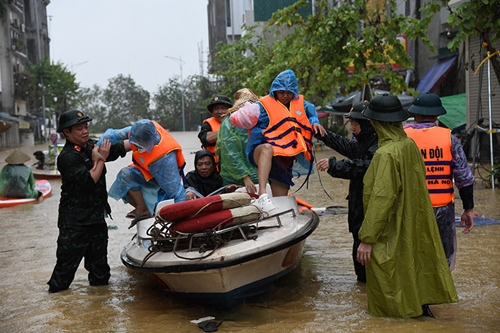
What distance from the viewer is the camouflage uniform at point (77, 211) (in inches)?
266

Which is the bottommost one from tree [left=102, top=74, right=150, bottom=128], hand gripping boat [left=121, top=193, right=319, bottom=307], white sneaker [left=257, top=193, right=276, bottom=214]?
hand gripping boat [left=121, top=193, right=319, bottom=307]

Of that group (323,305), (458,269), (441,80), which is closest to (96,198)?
(323,305)

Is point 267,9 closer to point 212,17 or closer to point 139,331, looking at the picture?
point 139,331

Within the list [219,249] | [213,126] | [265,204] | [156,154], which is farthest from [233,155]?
[219,249]

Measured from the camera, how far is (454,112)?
20.1 metres

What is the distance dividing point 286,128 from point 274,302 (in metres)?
1.71

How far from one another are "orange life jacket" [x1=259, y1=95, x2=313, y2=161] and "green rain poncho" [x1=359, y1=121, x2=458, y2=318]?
180cm

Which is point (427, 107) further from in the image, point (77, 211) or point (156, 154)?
point (77, 211)

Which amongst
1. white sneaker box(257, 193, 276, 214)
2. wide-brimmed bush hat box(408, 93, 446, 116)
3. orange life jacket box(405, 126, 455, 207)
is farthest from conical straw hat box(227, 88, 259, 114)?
orange life jacket box(405, 126, 455, 207)

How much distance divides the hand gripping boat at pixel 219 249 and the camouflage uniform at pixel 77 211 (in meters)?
0.94

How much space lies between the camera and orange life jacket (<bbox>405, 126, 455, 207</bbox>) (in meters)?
5.76

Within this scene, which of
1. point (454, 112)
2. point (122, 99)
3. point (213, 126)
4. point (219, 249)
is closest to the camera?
point (219, 249)

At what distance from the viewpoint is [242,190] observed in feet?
23.3

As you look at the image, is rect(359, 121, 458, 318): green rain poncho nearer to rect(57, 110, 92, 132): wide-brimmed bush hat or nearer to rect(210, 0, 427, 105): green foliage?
rect(57, 110, 92, 132): wide-brimmed bush hat
